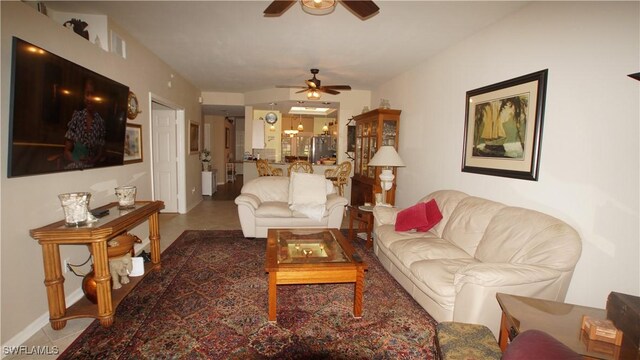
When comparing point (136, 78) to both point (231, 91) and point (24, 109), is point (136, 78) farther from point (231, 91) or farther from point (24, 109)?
point (231, 91)

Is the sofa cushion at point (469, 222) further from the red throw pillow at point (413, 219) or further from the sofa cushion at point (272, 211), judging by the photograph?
the sofa cushion at point (272, 211)

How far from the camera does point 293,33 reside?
3.35m

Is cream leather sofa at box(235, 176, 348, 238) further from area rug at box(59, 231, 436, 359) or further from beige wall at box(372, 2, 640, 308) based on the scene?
beige wall at box(372, 2, 640, 308)

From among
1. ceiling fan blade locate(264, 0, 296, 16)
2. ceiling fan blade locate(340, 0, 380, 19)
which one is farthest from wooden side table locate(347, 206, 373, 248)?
ceiling fan blade locate(264, 0, 296, 16)

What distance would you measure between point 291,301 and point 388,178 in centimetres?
239

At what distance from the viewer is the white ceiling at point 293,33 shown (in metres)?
2.71

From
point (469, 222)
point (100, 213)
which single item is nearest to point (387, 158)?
point (469, 222)

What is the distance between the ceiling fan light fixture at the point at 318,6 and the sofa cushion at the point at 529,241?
2216 mm

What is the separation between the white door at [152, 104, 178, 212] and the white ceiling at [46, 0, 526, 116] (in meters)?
0.96

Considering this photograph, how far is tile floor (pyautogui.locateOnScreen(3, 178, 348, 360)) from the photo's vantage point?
6.46 feet

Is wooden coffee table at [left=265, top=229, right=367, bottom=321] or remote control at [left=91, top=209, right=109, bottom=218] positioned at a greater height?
remote control at [left=91, top=209, right=109, bottom=218]

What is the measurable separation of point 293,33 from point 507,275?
123 inches

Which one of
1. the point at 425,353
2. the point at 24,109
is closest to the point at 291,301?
the point at 425,353

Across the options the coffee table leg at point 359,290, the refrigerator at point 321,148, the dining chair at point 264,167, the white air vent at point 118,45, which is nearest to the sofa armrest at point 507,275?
the coffee table leg at point 359,290
